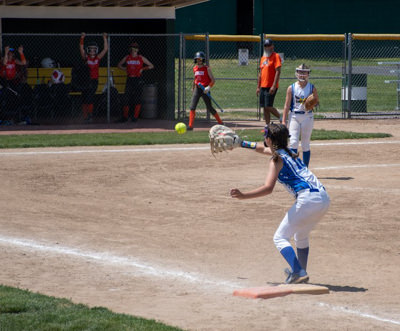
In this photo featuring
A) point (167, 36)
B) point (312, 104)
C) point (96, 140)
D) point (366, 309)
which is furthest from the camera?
point (167, 36)

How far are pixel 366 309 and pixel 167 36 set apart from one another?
689 inches

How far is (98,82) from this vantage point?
78.2 feet

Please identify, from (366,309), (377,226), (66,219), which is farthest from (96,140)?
(366,309)

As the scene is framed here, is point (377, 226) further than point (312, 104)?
No

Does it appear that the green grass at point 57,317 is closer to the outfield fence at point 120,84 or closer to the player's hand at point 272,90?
the player's hand at point 272,90

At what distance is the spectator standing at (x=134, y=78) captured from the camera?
72.4ft

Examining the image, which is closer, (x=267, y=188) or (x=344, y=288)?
(x=267, y=188)

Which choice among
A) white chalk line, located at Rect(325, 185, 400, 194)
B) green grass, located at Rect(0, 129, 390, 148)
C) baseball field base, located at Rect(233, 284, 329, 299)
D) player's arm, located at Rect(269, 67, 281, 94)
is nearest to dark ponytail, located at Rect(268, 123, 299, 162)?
baseball field base, located at Rect(233, 284, 329, 299)

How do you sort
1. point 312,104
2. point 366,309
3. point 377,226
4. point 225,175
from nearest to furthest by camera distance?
point 366,309 < point 377,226 < point 312,104 < point 225,175

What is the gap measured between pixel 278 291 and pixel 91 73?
50.5ft

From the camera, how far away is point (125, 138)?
63.1ft

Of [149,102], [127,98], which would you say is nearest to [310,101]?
[127,98]

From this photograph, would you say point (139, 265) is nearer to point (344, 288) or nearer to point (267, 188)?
point (267, 188)

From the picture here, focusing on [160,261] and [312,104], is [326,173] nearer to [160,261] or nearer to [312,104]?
[312,104]
